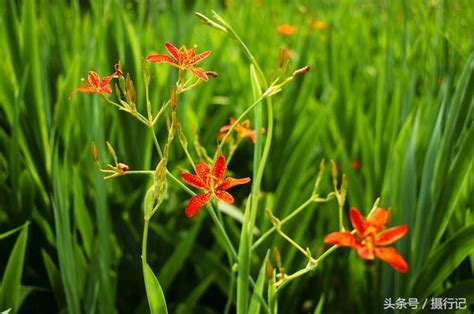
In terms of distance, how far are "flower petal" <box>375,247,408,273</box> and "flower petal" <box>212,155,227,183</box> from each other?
0.13m

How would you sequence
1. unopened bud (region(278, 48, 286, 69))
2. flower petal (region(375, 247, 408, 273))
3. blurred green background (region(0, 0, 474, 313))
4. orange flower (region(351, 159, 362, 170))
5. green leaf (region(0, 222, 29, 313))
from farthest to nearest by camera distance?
1. orange flower (region(351, 159, 362, 170))
2. blurred green background (region(0, 0, 474, 313))
3. green leaf (region(0, 222, 29, 313))
4. unopened bud (region(278, 48, 286, 69))
5. flower petal (region(375, 247, 408, 273))

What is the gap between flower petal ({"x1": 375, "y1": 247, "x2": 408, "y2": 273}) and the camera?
1.31 ft

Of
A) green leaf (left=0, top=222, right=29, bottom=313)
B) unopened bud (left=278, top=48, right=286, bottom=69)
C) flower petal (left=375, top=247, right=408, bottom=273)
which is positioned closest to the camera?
flower petal (left=375, top=247, right=408, bottom=273)

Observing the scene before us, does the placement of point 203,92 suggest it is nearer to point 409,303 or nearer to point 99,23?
point 99,23

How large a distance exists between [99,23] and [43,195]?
292mm

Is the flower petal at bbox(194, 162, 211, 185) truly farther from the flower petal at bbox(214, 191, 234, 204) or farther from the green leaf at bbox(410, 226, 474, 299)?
the green leaf at bbox(410, 226, 474, 299)

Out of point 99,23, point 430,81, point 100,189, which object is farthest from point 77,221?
point 430,81

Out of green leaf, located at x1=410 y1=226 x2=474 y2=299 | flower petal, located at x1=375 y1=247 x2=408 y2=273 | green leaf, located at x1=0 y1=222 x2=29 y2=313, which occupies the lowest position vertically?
green leaf, located at x1=410 y1=226 x2=474 y2=299

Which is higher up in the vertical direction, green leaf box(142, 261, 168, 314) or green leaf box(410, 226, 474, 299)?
green leaf box(142, 261, 168, 314)

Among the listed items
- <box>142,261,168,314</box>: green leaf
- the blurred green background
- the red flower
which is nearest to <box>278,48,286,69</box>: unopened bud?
the red flower

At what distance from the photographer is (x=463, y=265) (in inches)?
34.0

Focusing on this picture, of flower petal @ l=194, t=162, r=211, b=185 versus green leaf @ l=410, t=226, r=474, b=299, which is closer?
flower petal @ l=194, t=162, r=211, b=185

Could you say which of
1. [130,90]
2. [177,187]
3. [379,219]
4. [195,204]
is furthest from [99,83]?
[177,187]

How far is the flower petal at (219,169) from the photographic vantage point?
467 mm
